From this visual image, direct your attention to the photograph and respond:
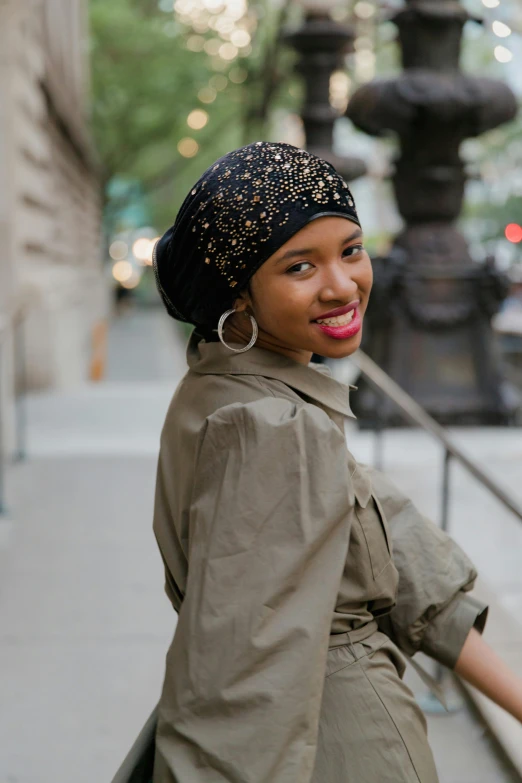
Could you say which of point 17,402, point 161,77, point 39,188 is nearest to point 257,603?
point 17,402

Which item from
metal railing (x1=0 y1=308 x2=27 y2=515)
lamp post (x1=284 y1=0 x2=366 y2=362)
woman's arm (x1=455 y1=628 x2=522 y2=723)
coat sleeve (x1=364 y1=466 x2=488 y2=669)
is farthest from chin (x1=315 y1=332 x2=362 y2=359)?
lamp post (x1=284 y1=0 x2=366 y2=362)

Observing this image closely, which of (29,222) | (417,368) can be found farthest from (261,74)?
(417,368)

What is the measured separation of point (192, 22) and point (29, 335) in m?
14.5

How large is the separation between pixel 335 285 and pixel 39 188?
1091 cm

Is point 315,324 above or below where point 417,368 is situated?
above

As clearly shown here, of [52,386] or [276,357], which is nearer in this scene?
[276,357]

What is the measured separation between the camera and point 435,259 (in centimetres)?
849

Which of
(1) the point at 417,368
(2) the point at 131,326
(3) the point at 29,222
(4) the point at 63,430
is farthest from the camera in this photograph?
(2) the point at 131,326

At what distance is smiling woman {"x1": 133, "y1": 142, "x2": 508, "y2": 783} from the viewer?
134cm

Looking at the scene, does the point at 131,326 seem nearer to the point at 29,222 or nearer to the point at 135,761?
the point at 29,222

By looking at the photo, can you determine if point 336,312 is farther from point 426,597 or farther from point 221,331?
point 426,597

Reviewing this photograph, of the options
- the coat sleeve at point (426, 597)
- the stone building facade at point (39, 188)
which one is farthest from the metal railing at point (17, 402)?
the coat sleeve at point (426, 597)

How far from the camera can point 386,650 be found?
1691 millimetres

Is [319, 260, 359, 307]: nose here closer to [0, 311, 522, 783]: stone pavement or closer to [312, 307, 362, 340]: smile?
[312, 307, 362, 340]: smile
